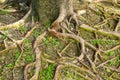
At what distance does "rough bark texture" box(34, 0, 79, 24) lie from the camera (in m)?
6.70

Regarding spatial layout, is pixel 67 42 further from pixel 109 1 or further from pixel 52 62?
pixel 109 1

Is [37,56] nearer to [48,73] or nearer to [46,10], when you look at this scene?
[48,73]

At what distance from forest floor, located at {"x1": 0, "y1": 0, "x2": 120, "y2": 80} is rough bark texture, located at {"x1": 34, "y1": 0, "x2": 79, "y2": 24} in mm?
128

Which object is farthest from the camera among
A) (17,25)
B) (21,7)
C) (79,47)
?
(21,7)

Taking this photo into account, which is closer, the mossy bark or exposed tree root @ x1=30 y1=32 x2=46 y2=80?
exposed tree root @ x1=30 y1=32 x2=46 y2=80

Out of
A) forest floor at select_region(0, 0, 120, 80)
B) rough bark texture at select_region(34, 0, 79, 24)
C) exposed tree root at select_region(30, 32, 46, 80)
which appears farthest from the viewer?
rough bark texture at select_region(34, 0, 79, 24)

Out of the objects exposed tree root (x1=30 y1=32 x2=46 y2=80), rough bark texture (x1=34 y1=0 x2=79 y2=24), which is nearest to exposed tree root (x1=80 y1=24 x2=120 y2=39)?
rough bark texture (x1=34 y1=0 x2=79 y2=24)

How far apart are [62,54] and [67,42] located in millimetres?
344

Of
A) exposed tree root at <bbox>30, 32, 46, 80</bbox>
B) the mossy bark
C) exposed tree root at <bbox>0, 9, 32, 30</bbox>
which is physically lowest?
exposed tree root at <bbox>30, 32, 46, 80</bbox>

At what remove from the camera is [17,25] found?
699 centimetres

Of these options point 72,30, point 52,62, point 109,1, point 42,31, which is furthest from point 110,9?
point 52,62

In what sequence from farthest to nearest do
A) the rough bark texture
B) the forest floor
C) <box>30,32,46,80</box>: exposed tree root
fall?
the rough bark texture
the forest floor
<box>30,32,46,80</box>: exposed tree root

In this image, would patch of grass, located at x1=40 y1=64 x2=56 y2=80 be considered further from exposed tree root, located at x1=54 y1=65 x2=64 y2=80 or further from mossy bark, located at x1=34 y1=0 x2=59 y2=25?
mossy bark, located at x1=34 y1=0 x2=59 y2=25

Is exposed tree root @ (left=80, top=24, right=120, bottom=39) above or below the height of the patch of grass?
above
